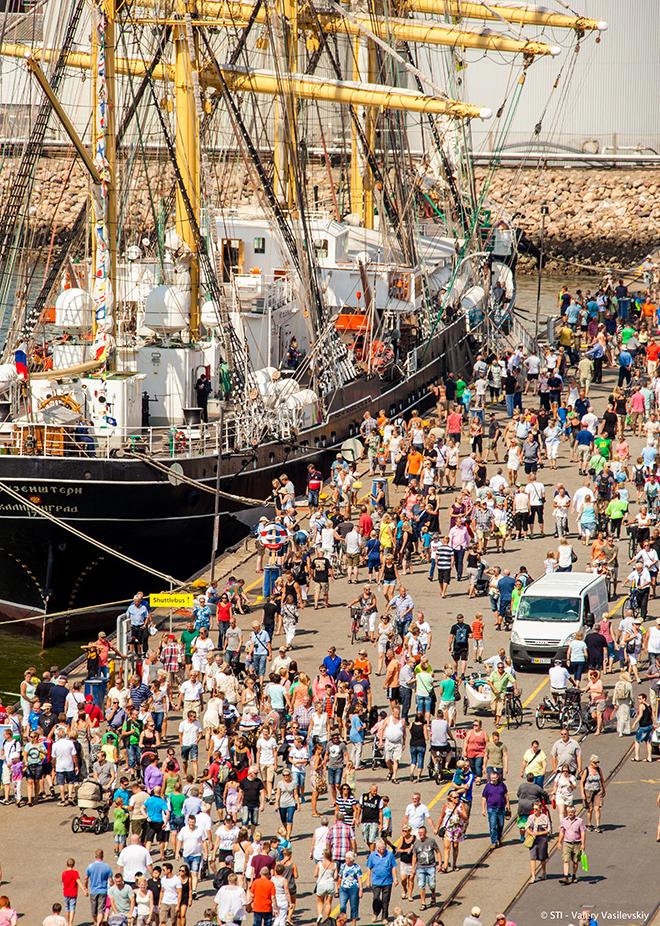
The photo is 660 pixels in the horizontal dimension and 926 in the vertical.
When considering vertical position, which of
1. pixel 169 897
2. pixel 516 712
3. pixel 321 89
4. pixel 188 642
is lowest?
pixel 169 897

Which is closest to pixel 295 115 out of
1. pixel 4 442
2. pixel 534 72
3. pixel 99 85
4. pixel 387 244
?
pixel 387 244

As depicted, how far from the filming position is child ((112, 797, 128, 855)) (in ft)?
104

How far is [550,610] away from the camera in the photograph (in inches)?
1481

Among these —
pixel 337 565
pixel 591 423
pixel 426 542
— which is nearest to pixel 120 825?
pixel 337 565

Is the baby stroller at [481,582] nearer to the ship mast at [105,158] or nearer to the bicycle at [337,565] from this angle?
the bicycle at [337,565]

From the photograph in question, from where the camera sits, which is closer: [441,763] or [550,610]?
[441,763]

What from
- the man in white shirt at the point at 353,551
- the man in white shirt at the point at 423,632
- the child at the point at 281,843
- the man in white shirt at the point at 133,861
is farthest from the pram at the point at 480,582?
the man in white shirt at the point at 133,861

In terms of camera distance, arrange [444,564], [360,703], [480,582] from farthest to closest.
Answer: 1. [480,582]
2. [444,564]
3. [360,703]

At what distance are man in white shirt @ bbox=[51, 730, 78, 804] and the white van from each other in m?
8.11

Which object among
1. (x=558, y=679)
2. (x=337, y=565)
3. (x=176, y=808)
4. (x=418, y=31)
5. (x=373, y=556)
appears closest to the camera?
(x=176, y=808)

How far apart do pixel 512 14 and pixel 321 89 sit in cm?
1433

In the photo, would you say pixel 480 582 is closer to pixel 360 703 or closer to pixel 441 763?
pixel 360 703

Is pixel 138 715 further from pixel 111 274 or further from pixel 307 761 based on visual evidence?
pixel 111 274

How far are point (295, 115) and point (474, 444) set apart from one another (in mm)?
12126
